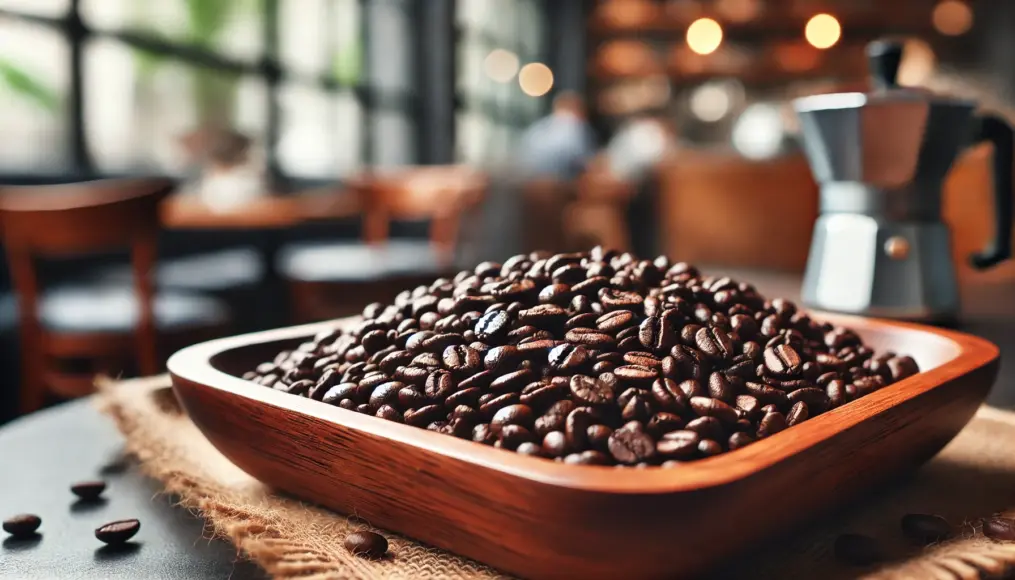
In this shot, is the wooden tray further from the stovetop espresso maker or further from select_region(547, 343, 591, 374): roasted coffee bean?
the stovetop espresso maker

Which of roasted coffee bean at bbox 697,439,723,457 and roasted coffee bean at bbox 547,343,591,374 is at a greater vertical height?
roasted coffee bean at bbox 547,343,591,374

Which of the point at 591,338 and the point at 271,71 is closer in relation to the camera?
the point at 591,338

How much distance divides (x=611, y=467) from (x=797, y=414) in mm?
168

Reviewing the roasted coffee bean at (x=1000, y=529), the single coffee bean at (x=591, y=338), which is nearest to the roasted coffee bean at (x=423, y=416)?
the single coffee bean at (x=591, y=338)

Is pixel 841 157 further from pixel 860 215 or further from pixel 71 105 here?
pixel 71 105

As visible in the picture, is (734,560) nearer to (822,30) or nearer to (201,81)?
(201,81)

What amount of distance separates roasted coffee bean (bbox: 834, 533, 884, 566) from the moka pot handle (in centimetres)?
75

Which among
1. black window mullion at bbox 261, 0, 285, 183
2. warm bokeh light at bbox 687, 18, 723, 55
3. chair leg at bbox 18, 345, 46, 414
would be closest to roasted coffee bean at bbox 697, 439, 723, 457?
chair leg at bbox 18, 345, 46, 414

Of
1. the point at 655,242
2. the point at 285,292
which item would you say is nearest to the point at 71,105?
the point at 285,292

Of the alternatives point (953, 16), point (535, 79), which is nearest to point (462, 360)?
point (535, 79)

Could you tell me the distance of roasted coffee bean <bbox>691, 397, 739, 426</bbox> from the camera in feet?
1.80

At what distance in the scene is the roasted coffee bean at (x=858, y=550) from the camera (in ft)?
1.70

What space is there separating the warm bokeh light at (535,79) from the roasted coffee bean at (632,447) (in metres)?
8.66

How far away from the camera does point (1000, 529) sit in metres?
0.55
